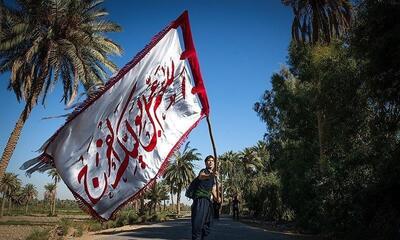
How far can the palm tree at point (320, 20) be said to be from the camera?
19781 mm

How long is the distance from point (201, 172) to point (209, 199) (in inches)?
17.2

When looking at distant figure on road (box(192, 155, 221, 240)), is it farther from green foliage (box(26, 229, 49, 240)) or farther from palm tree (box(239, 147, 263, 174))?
palm tree (box(239, 147, 263, 174))

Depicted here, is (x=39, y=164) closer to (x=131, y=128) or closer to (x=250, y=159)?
(x=131, y=128)

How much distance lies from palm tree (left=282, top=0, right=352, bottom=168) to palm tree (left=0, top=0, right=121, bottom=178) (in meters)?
10.7

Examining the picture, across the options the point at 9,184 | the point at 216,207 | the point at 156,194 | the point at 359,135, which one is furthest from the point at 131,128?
the point at 9,184

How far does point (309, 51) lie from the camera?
26.2 metres

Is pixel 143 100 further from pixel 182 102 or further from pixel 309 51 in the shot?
pixel 309 51

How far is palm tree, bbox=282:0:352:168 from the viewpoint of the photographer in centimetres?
1978

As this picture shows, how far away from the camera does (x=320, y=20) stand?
2150 cm

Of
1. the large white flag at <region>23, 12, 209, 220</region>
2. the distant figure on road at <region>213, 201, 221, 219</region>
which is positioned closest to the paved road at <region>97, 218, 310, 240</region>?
the distant figure on road at <region>213, 201, 221, 219</region>

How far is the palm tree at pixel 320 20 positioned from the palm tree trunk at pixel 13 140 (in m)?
15.2

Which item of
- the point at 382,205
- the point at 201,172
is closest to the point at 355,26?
the point at 382,205

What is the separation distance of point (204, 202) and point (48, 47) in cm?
1862

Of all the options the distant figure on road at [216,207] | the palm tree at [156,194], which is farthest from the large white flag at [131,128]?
the palm tree at [156,194]
